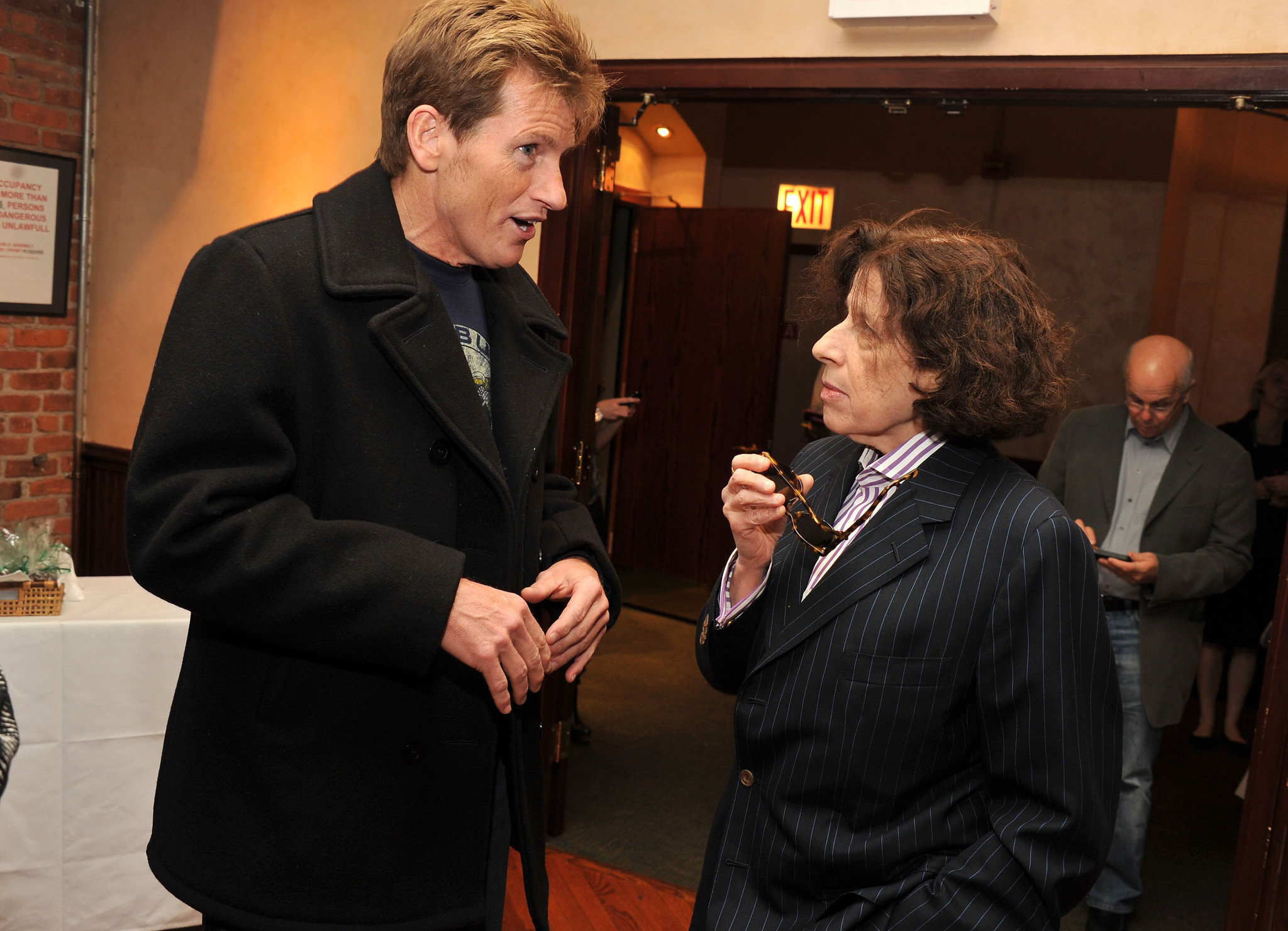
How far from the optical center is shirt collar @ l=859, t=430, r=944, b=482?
4.82 feet

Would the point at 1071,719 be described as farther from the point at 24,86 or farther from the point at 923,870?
the point at 24,86

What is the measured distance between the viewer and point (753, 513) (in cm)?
143

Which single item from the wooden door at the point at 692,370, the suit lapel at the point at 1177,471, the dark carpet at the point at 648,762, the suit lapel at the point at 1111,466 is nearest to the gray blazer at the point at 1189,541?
the suit lapel at the point at 1177,471

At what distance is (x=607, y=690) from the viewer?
16.2 feet

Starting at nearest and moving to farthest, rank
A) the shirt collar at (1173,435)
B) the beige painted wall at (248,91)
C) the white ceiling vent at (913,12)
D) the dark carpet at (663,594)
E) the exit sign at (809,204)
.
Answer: the white ceiling vent at (913,12), the beige painted wall at (248,91), the shirt collar at (1173,435), the dark carpet at (663,594), the exit sign at (809,204)

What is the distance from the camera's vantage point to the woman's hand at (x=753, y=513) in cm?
140

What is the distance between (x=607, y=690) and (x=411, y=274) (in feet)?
12.6

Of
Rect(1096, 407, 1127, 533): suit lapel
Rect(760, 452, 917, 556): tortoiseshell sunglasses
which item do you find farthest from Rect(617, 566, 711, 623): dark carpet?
Rect(760, 452, 917, 556): tortoiseshell sunglasses

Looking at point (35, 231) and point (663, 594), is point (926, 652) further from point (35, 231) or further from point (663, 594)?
point (663, 594)

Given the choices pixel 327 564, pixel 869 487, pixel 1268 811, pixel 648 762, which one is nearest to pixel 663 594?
pixel 648 762

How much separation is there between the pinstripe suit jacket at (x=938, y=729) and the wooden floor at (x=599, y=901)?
5.42ft

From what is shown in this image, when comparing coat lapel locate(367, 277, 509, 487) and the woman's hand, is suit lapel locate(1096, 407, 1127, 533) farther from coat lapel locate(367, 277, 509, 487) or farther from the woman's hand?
coat lapel locate(367, 277, 509, 487)

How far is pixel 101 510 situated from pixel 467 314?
3.23m

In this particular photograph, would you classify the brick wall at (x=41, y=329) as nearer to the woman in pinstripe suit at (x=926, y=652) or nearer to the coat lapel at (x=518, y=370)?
the coat lapel at (x=518, y=370)
